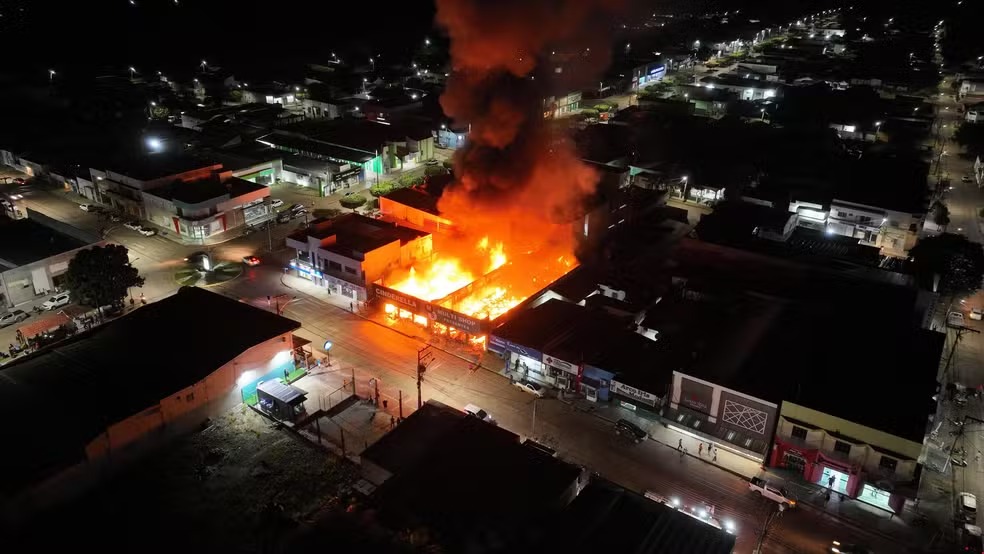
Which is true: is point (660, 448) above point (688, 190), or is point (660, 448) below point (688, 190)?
below

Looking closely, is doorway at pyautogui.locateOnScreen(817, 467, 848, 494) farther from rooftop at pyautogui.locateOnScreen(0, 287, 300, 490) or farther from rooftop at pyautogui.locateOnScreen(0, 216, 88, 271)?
rooftop at pyautogui.locateOnScreen(0, 216, 88, 271)

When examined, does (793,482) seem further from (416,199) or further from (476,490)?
(416,199)

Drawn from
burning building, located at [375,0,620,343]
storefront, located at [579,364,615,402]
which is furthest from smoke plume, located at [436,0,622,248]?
storefront, located at [579,364,615,402]

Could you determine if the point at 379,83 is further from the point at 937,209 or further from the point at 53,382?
the point at 53,382

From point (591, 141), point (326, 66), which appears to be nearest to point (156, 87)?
point (326, 66)

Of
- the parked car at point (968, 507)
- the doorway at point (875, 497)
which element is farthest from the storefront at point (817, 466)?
the parked car at point (968, 507)

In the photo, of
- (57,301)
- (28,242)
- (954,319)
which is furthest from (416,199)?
(954,319)
